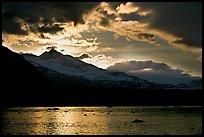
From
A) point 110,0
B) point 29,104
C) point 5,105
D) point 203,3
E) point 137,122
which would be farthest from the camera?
point 29,104

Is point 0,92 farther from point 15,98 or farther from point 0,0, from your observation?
point 0,0

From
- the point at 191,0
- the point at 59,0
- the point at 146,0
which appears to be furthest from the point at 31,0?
the point at 191,0

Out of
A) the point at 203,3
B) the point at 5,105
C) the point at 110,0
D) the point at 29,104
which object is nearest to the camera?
the point at 110,0

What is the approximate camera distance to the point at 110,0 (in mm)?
23266

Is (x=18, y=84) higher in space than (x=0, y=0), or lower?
higher

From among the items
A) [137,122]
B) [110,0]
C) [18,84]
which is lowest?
[137,122]

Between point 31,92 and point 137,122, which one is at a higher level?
point 31,92

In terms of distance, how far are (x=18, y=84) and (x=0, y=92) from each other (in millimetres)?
17871

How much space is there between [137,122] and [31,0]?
63.1 m

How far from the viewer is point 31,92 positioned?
19800cm

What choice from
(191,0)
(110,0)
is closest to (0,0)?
(110,0)

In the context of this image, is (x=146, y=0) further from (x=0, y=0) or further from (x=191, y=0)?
(x=0, y=0)

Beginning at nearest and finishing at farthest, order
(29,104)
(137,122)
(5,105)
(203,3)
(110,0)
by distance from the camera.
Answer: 1. (110,0)
2. (203,3)
3. (137,122)
4. (5,105)
5. (29,104)

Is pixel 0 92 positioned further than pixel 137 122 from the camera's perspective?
Yes
